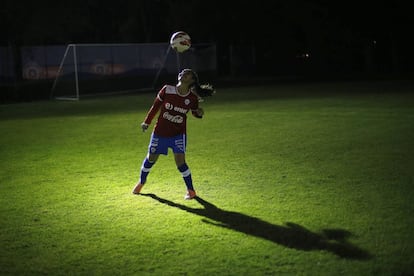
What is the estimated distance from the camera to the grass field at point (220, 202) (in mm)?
4938

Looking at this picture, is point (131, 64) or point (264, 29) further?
point (264, 29)

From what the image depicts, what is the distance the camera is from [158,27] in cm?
4541

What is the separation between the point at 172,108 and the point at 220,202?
4.75ft

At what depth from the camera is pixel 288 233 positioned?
18.4ft

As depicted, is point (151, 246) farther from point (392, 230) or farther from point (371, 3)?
point (371, 3)

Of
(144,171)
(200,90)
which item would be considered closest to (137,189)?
(144,171)

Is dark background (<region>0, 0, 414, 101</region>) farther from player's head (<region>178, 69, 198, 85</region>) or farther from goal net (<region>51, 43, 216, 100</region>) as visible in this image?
player's head (<region>178, 69, 198, 85</region>)

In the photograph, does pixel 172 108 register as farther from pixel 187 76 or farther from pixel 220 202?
pixel 220 202

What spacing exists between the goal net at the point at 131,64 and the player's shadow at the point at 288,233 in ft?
81.1

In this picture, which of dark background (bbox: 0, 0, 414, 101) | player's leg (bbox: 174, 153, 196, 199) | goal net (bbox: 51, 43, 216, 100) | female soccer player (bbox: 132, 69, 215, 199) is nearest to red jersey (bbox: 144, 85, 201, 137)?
female soccer player (bbox: 132, 69, 215, 199)

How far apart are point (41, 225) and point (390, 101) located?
15997 mm

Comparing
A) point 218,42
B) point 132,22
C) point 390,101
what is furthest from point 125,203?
point 132,22

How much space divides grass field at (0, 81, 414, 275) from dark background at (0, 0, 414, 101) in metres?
22.6

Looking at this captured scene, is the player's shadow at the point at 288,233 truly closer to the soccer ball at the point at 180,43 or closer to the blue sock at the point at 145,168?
the blue sock at the point at 145,168
